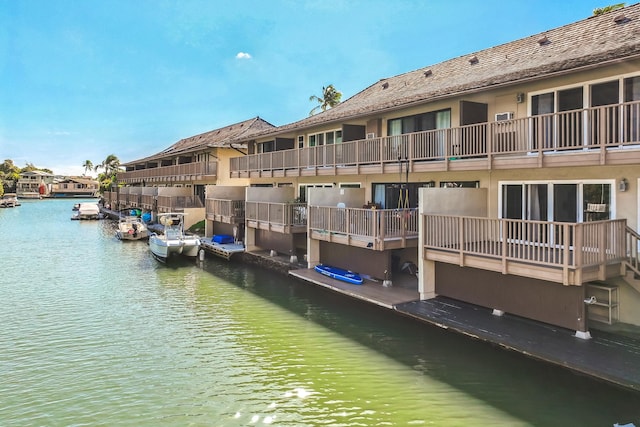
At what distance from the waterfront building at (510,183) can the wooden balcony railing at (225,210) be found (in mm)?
5971

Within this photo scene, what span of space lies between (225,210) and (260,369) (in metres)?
17.4

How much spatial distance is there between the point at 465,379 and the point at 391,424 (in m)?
2.44

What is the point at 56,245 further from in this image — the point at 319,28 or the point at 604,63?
the point at 604,63

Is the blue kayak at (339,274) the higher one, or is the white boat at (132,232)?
the white boat at (132,232)

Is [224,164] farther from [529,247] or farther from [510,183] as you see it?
[529,247]

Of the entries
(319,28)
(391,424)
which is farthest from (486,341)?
(319,28)

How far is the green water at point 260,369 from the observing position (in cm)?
800

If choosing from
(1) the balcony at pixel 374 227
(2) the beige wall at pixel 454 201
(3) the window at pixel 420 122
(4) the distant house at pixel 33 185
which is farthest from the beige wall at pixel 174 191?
(4) the distant house at pixel 33 185

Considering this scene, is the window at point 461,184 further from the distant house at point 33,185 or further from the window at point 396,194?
the distant house at point 33,185

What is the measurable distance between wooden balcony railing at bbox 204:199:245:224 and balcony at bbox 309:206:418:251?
10.1 meters

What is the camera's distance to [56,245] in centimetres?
3139

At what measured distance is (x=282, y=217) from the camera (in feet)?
66.0

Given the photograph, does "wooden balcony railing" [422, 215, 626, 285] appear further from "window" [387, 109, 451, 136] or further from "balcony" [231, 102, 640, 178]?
"window" [387, 109, 451, 136]

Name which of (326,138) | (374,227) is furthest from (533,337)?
(326,138)
